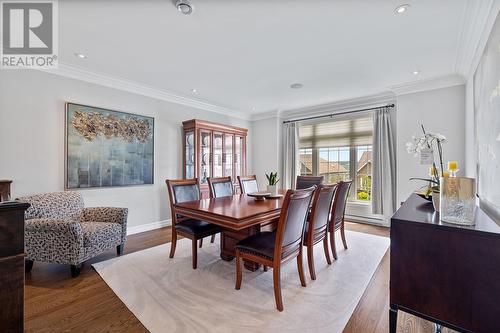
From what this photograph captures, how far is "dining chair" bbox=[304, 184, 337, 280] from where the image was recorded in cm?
227

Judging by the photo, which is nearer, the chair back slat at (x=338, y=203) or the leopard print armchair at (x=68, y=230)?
the leopard print armchair at (x=68, y=230)

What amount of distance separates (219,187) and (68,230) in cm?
185

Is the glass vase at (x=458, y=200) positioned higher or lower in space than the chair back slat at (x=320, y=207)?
higher

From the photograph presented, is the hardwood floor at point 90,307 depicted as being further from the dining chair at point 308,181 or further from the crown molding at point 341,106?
the crown molding at point 341,106

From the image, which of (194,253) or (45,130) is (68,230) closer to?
(194,253)

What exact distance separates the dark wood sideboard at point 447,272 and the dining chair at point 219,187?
246 cm

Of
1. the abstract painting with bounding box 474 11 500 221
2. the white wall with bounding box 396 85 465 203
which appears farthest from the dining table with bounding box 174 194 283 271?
the white wall with bounding box 396 85 465 203

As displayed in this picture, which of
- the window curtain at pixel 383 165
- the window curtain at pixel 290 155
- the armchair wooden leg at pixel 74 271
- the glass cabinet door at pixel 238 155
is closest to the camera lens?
the armchair wooden leg at pixel 74 271

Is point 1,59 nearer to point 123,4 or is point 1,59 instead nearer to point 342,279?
point 123,4

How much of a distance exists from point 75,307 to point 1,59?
3017 mm

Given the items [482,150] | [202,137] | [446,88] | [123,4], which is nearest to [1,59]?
[123,4]

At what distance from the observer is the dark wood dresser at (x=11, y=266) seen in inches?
43.5

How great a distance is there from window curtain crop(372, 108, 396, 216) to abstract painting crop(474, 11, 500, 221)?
2046mm

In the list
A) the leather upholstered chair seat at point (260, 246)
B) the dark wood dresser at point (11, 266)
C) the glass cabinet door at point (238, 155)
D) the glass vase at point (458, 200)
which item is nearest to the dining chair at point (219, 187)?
the leather upholstered chair seat at point (260, 246)
